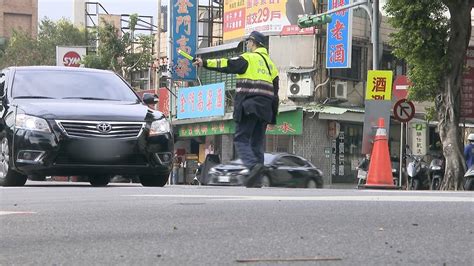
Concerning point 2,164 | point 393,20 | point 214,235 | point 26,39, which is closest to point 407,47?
point 393,20

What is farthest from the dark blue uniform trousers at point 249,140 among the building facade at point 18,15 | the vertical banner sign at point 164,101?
the building facade at point 18,15

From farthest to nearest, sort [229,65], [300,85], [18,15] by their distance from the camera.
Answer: [18,15] < [300,85] < [229,65]

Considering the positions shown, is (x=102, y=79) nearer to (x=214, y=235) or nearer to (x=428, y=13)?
(x=214, y=235)

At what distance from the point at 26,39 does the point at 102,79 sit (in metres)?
48.8

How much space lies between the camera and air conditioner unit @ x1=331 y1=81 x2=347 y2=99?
31078 millimetres

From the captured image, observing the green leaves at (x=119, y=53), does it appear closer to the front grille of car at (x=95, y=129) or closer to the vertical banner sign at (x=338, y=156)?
the vertical banner sign at (x=338, y=156)

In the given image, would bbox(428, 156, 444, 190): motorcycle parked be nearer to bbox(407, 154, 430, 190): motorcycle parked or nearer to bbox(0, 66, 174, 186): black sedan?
bbox(407, 154, 430, 190): motorcycle parked

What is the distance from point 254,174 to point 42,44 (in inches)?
1975

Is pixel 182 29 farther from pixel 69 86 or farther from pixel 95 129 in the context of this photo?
pixel 95 129

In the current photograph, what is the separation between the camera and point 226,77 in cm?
3466

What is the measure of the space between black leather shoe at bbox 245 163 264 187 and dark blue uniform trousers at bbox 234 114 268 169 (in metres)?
0.09

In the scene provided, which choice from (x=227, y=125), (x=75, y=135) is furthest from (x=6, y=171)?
(x=227, y=125)

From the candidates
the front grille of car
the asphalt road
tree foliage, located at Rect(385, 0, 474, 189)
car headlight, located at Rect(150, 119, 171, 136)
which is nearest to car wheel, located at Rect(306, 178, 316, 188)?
tree foliage, located at Rect(385, 0, 474, 189)

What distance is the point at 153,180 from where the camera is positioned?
35.1ft
